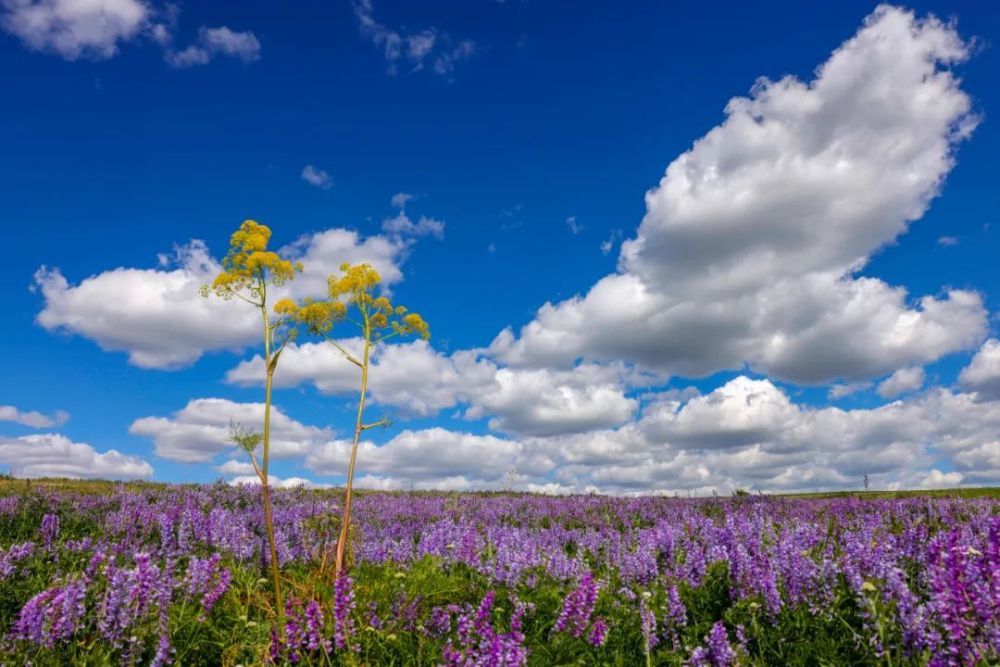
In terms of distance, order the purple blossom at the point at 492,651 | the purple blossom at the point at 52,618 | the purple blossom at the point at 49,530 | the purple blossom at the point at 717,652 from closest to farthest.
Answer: the purple blossom at the point at 492,651, the purple blossom at the point at 717,652, the purple blossom at the point at 52,618, the purple blossom at the point at 49,530

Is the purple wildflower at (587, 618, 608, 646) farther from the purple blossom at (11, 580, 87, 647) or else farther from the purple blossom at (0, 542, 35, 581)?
the purple blossom at (0, 542, 35, 581)

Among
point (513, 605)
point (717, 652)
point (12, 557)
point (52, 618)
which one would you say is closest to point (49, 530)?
point (12, 557)

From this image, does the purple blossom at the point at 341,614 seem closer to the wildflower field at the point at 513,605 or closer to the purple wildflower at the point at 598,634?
the wildflower field at the point at 513,605

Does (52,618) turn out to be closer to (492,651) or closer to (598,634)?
(492,651)

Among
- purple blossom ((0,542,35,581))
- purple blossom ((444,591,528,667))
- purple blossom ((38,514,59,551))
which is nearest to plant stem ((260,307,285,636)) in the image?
purple blossom ((444,591,528,667))

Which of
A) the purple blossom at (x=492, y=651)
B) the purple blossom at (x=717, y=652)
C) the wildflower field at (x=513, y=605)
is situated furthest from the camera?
the wildflower field at (x=513, y=605)

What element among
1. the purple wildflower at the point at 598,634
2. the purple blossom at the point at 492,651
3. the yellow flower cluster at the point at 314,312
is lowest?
the purple wildflower at the point at 598,634

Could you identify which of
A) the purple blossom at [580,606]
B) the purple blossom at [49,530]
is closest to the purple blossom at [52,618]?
the purple blossom at [580,606]

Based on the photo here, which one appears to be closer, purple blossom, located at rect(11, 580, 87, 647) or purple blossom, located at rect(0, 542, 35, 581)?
purple blossom, located at rect(11, 580, 87, 647)

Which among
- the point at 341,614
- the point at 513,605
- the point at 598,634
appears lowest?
the point at 513,605

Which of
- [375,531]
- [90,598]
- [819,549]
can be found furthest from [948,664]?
[375,531]

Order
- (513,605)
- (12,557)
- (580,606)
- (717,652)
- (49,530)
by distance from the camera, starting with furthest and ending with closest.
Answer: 1. (49,530)
2. (12,557)
3. (513,605)
4. (580,606)
5. (717,652)

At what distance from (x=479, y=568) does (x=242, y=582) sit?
2620 millimetres

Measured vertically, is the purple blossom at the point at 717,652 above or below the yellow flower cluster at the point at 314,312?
below
